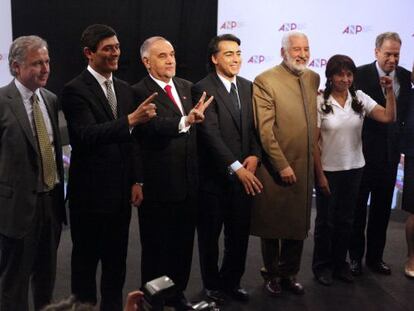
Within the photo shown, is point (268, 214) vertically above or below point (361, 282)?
above

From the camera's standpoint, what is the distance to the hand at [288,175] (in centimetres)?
286

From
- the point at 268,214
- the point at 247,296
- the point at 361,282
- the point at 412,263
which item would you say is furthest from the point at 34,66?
the point at 412,263

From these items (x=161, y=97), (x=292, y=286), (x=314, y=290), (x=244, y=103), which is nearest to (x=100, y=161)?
(x=161, y=97)

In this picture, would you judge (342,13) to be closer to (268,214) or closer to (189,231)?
(268,214)

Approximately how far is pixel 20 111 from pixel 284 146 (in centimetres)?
139

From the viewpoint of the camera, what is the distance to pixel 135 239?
4.03 m

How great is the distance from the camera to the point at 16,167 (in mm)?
2234

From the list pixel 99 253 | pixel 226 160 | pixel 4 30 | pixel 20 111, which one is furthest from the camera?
pixel 4 30

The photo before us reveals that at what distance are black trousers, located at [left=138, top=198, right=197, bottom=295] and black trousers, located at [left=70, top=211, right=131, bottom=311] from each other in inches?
6.1

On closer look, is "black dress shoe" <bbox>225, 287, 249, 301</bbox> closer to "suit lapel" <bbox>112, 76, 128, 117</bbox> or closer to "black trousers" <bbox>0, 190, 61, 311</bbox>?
"black trousers" <bbox>0, 190, 61, 311</bbox>

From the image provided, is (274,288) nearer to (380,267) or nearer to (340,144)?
(380,267)

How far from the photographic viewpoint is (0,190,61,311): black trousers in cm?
231

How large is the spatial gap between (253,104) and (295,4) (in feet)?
7.59

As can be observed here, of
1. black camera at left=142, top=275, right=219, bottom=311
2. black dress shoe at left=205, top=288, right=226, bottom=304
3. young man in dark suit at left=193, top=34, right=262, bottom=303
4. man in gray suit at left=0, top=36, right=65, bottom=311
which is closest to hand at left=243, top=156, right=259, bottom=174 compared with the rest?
young man in dark suit at left=193, top=34, right=262, bottom=303
